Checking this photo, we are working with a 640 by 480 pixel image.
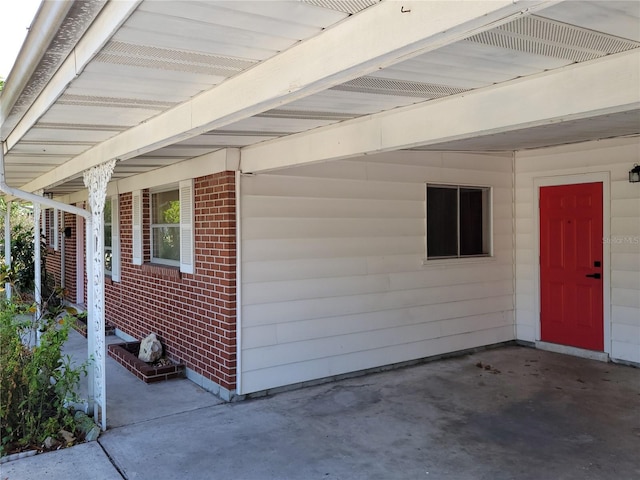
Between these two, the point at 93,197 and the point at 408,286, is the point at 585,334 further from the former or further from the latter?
the point at 93,197

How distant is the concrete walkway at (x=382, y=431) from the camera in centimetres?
391

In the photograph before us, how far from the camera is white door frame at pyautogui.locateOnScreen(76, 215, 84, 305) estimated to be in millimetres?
11289

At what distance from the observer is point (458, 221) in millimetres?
7293

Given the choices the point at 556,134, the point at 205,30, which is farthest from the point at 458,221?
the point at 205,30

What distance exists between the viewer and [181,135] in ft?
11.6

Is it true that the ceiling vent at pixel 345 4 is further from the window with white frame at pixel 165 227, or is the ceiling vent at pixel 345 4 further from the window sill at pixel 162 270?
the window with white frame at pixel 165 227

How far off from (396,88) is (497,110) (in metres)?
0.58

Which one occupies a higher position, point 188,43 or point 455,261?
point 188,43

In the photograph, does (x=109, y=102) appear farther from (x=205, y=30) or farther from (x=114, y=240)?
(x=114, y=240)

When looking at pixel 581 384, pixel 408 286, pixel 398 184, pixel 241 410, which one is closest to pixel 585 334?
pixel 581 384

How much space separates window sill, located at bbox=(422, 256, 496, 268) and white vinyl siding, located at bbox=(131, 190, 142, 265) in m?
4.05

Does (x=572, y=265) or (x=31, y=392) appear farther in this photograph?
(x=572, y=265)

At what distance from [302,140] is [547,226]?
438 centimetres

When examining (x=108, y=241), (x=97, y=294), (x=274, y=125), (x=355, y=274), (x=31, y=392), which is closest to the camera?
(x=274, y=125)
